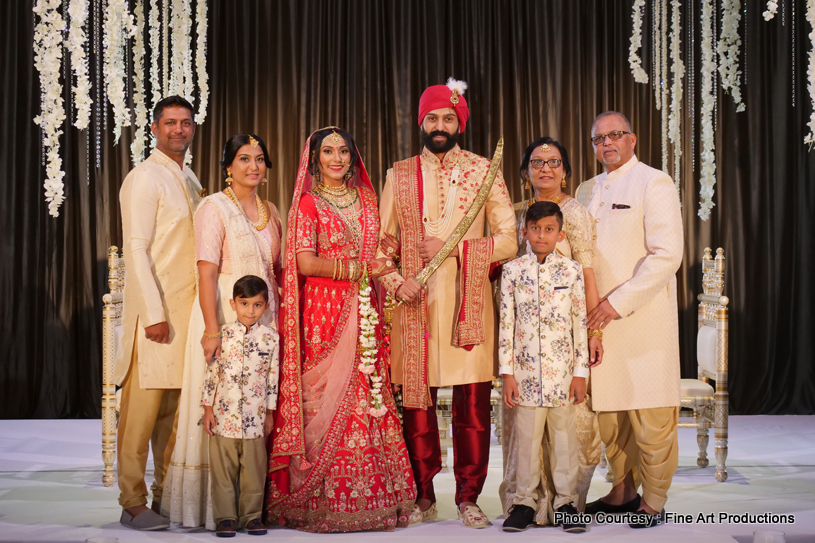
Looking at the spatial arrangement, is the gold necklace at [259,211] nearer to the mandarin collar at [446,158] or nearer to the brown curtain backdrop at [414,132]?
the mandarin collar at [446,158]

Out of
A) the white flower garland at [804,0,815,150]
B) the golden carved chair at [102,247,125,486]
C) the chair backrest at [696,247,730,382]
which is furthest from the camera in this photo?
the white flower garland at [804,0,815,150]

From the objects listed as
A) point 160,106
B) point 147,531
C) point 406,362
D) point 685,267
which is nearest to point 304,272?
point 406,362

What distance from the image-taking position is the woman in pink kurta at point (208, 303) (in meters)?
3.11

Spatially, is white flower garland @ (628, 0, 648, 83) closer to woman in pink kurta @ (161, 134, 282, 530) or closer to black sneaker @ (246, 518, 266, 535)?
woman in pink kurta @ (161, 134, 282, 530)

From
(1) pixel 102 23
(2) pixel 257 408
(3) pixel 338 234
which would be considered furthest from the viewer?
(1) pixel 102 23

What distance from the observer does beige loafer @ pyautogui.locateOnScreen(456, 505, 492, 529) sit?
124 inches

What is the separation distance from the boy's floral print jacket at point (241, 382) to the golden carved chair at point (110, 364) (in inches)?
52.7

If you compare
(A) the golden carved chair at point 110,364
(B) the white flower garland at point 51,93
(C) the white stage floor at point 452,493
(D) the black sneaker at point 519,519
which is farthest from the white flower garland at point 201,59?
(D) the black sneaker at point 519,519

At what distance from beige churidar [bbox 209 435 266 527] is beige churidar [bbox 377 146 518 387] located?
0.68 meters

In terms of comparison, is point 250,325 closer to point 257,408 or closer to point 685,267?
point 257,408

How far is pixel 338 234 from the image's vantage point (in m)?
3.22

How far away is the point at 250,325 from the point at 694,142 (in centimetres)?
442

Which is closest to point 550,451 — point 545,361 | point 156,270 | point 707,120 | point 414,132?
point 545,361

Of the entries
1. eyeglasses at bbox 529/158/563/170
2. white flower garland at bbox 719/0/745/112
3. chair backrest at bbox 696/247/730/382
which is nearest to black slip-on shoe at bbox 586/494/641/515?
chair backrest at bbox 696/247/730/382
